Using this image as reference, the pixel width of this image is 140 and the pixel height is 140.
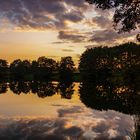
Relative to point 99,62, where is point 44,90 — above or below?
below

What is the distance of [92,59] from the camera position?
528 ft

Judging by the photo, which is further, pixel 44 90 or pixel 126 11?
pixel 44 90

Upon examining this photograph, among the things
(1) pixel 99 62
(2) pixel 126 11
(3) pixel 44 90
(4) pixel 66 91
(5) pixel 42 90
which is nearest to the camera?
(2) pixel 126 11

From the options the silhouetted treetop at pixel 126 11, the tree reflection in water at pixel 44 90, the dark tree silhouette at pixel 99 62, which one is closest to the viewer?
the silhouetted treetop at pixel 126 11

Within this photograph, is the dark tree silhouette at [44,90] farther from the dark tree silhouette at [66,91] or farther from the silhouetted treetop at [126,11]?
the silhouetted treetop at [126,11]

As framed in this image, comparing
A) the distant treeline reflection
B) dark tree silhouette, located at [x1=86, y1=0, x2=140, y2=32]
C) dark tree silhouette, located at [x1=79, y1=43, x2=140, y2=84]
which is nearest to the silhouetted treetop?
dark tree silhouette, located at [x1=86, y1=0, x2=140, y2=32]

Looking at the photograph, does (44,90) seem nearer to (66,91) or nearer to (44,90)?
(44,90)

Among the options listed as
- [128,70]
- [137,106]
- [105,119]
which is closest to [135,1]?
[128,70]

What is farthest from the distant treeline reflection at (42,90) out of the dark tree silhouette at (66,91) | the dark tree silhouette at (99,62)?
the dark tree silhouette at (99,62)

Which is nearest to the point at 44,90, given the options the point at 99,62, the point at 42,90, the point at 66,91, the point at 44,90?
the point at 44,90

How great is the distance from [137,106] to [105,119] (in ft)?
59.2

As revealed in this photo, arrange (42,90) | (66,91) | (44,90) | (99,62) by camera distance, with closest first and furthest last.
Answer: (66,91)
(42,90)
(44,90)
(99,62)

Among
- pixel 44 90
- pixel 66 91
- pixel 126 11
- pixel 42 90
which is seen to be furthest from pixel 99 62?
pixel 126 11

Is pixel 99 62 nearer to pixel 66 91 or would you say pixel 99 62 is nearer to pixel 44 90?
pixel 66 91
